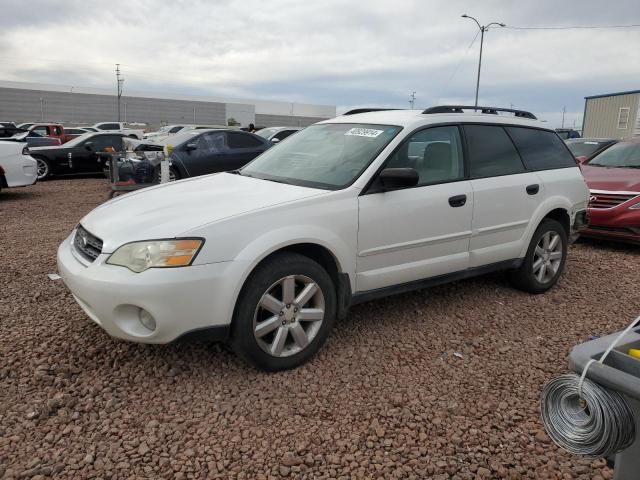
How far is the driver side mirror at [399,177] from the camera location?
11.4 feet

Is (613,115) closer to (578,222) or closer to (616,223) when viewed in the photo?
(616,223)

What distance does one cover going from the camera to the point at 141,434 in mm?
2699

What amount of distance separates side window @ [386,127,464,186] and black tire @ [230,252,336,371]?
102cm

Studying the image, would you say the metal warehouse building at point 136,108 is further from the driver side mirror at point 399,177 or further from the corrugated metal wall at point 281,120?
the driver side mirror at point 399,177

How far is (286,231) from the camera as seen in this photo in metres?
3.16

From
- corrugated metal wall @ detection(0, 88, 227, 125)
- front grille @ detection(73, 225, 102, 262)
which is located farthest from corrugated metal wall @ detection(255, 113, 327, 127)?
front grille @ detection(73, 225, 102, 262)

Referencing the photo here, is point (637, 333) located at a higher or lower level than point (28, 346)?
higher

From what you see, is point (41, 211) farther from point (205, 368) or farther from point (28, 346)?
point (205, 368)

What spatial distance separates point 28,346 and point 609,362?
3505 millimetres

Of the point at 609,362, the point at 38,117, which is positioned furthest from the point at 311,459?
the point at 38,117

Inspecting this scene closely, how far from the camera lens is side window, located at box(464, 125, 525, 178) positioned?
4.32 metres

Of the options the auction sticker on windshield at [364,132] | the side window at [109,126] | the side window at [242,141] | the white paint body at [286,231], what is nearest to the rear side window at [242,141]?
the side window at [242,141]

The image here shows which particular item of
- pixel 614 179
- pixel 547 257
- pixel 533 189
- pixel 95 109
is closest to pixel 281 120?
pixel 95 109

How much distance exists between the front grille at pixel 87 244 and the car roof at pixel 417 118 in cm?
222
